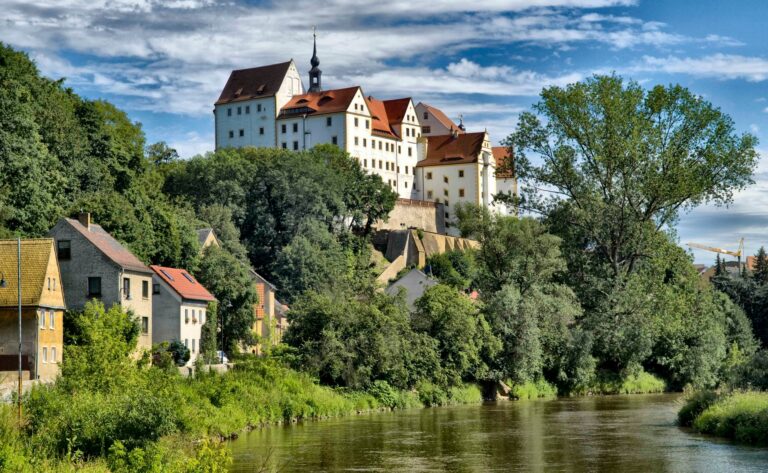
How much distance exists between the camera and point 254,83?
131 meters

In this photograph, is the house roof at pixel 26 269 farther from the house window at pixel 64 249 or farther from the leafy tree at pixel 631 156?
the leafy tree at pixel 631 156

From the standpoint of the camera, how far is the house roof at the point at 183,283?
57500mm

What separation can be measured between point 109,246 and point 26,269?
8.59m

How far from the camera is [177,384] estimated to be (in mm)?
42062

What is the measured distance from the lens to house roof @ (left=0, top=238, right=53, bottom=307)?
4347 centimetres

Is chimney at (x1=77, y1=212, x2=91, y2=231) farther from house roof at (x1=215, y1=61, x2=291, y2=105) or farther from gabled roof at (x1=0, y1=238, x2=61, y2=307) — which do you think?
house roof at (x1=215, y1=61, x2=291, y2=105)

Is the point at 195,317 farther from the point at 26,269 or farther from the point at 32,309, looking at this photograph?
the point at 32,309

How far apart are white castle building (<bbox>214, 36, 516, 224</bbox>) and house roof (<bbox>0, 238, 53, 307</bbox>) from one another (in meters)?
77.8

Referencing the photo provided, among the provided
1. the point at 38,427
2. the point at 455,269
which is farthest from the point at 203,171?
the point at 38,427

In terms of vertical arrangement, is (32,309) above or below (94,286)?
below

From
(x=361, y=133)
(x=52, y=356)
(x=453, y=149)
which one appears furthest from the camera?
(x=453, y=149)

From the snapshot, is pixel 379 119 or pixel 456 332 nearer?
pixel 456 332

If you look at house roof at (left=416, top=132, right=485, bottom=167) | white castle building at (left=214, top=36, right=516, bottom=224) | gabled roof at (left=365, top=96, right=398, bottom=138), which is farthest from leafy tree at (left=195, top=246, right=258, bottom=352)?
house roof at (left=416, top=132, right=485, bottom=167)

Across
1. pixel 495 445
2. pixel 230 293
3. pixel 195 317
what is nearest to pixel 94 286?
pixel 195 317
